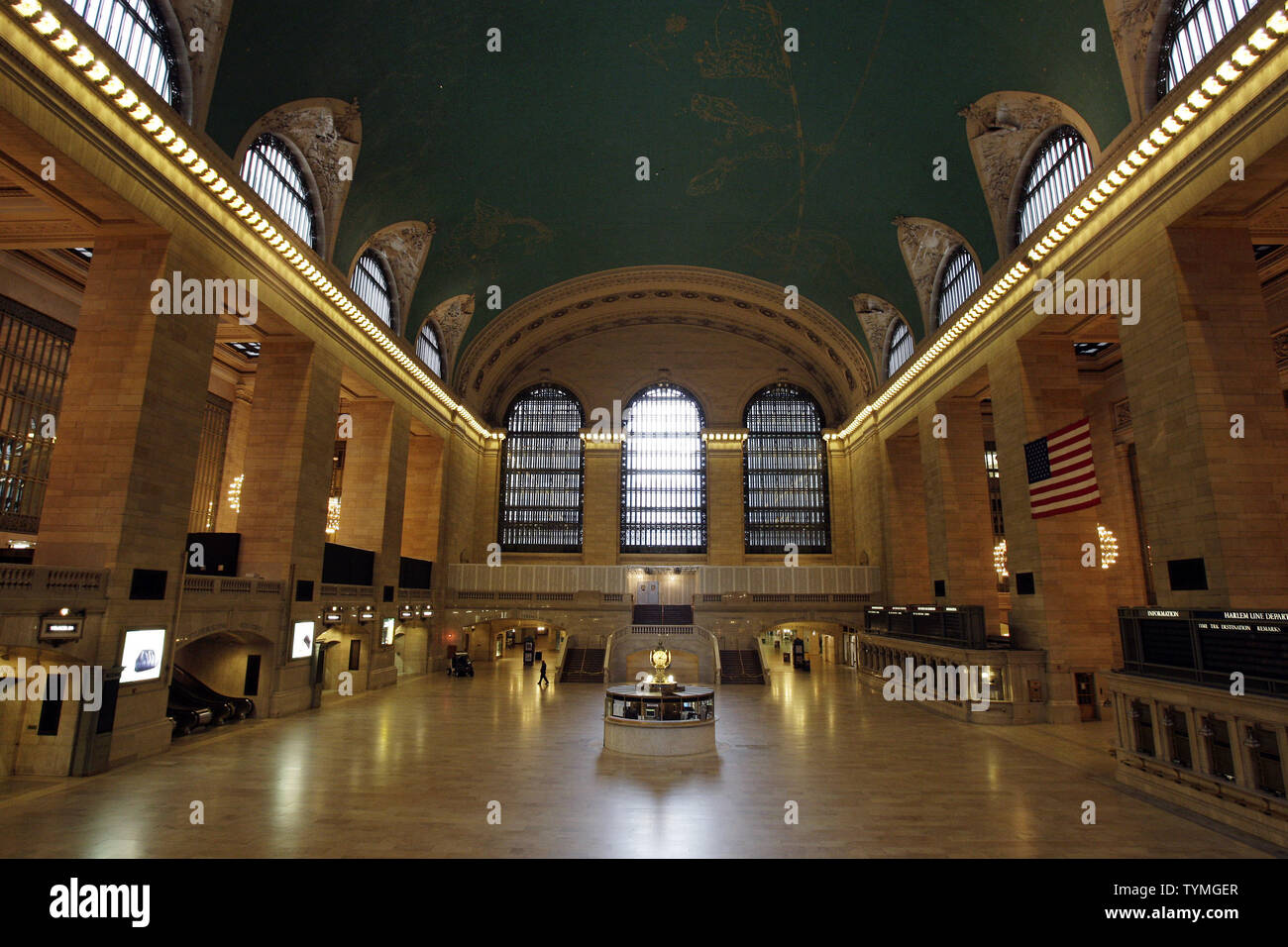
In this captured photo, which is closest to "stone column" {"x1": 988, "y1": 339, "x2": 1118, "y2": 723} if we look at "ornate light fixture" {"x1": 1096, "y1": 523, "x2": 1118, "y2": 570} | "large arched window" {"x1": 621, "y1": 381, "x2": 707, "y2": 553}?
"ornate light fixture" {"x1": 1096, "y1": 523, "x2": 1118, "y2": 570}

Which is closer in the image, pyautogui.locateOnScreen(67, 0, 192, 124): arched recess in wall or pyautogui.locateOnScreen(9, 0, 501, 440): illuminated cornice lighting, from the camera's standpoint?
pyautogui.locateOnScreen(9, 0, 501, 440): illuminated cornice lighting

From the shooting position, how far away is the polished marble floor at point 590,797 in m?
7.26

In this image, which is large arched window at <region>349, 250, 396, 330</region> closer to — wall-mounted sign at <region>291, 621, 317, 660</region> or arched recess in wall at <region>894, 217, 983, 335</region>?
wall-mounted sign at <region>291, 621, 317, 660</region>

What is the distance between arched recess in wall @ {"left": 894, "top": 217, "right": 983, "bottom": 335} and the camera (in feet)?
68.7

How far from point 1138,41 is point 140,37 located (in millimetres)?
17257

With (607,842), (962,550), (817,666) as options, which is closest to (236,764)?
(607,842)

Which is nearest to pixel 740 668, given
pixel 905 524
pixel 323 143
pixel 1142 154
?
pixel 905 524

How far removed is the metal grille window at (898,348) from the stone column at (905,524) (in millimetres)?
2885

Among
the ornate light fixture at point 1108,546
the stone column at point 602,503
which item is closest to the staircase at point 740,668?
the stone column at point 602,503

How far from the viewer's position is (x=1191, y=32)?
1130 cm

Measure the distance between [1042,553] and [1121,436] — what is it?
10335 mm

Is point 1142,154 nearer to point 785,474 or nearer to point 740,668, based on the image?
point 740,668

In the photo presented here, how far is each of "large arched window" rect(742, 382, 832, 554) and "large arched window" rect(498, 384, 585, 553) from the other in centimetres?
849

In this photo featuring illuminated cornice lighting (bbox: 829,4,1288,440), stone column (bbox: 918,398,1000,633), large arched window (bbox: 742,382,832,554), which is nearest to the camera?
illuminated cornice lighting (bbox: 829,4,1288,440)
